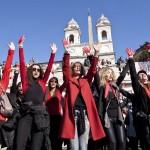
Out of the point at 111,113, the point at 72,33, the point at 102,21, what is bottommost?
the point at 111,113

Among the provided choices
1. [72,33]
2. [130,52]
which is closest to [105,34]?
[72,33]

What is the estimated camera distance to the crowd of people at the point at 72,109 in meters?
5.47

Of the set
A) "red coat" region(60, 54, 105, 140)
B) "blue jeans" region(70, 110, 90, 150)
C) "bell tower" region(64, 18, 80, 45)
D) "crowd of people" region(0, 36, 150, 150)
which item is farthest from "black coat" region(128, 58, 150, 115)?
"bell tower" region(64, 18, 80, 45)

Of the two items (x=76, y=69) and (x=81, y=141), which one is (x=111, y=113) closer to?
(x=81, y=141)

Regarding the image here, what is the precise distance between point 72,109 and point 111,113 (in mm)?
888

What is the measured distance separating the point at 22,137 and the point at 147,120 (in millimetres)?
2237

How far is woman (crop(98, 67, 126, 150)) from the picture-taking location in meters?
5.86

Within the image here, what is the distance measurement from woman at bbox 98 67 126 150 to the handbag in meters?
1.58

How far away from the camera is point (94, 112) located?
5559 millimetres

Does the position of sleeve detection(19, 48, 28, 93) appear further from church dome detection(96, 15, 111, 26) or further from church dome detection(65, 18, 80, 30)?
church dome detection(65, 18, 80, 30)

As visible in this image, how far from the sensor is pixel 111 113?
605 centimetres

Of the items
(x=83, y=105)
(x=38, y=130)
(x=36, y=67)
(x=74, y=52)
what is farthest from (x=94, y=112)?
(x=74, y=52)

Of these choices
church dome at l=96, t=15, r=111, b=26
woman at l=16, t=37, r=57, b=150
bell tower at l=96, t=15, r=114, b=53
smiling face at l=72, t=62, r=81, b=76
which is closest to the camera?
woman at l=16, t=37, r=57, b=150

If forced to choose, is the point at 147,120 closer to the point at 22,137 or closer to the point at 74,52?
the point at 22,137
